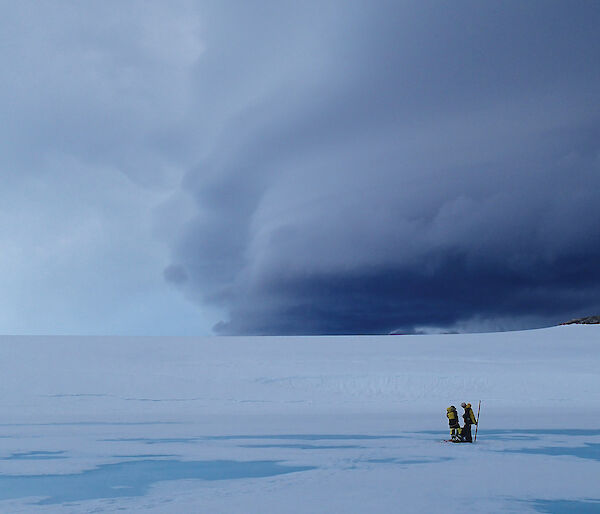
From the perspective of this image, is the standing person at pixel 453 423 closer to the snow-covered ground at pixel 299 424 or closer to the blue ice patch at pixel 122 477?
the snow-covered ground at pixel 299 424

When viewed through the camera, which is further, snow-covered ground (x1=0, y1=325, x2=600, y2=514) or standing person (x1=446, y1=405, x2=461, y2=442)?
standing person (x1=446, y1=405, x2=461, y2=442)

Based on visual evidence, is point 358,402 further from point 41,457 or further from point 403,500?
point 403,500

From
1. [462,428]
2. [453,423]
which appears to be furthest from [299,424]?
[462,428]

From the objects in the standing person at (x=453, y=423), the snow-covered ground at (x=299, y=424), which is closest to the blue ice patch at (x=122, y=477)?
the snow-covered ground at (x=299, y=424)

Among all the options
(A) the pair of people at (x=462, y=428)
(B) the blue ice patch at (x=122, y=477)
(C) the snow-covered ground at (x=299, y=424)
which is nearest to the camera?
(C) the snow-covered ground at (x=299, y=424)

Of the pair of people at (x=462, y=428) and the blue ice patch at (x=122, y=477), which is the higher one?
the pair of people at (x=462, y=428)

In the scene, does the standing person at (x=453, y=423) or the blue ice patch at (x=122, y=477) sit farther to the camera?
the standing person at (x=453, y=423)

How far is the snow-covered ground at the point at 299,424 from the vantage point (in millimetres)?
7863

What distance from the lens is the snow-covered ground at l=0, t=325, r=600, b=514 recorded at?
7863 millimetres

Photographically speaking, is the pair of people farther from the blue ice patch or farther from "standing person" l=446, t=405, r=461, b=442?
the blue ice patch

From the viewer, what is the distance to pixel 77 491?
8188 millimetres

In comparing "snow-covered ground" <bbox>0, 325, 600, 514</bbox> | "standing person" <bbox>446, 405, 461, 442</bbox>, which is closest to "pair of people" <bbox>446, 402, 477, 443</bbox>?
"standing person" <bbox>446, 405, 461, 442</bbox>

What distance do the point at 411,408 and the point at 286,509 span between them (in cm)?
1603

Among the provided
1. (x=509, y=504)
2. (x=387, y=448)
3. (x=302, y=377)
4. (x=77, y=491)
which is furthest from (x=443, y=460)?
(x=302, y=377)
